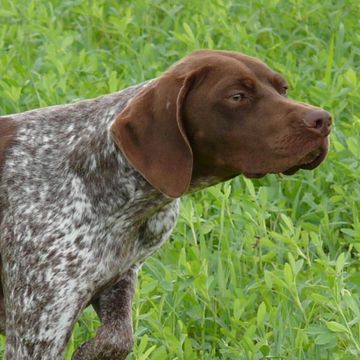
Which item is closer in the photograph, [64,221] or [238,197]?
[64,221]

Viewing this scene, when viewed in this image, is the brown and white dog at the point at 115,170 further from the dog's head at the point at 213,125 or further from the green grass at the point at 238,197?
the green grass at the point at 238,197

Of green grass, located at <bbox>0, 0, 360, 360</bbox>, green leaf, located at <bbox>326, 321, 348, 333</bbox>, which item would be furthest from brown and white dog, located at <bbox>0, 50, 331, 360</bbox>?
green leaf, located at <bbox>326, 321, 348, 333</bbox>

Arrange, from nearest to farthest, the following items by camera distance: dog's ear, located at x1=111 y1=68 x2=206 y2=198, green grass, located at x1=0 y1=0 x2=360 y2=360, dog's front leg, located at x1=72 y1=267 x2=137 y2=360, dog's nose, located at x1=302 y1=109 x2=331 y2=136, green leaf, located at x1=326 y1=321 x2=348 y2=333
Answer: dog's nose, located at x1=302 y1=109 x2=331 y2=136
dog's ear, located at x1=111 y1=68 x2=206 y2=198
green leaf, located at x1=326 y1=321 x2=348 y2=333
dog's front leg, located at x1=72 y1=267 x2=137 y2=360
green grass, located at x1=0 y1=0 x2=360 y2=360

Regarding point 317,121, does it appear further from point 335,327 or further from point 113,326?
point 113,326

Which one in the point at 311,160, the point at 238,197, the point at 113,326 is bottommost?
the point at 238,197

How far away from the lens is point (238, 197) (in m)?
7.32

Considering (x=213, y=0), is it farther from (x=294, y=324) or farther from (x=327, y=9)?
(x=294, y=324)

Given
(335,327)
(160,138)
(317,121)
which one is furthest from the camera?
(335,327)

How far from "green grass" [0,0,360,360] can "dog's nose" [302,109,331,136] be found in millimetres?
721

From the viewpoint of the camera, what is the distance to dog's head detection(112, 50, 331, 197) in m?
5.76

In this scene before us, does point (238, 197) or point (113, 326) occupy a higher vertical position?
point (113, 326)

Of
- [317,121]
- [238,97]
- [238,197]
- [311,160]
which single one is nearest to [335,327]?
[311,160]

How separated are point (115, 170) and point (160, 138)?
0.32 metres

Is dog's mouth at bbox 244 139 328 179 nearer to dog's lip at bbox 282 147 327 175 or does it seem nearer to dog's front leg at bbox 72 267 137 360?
dog's lip at bbox 282 147 327 175
